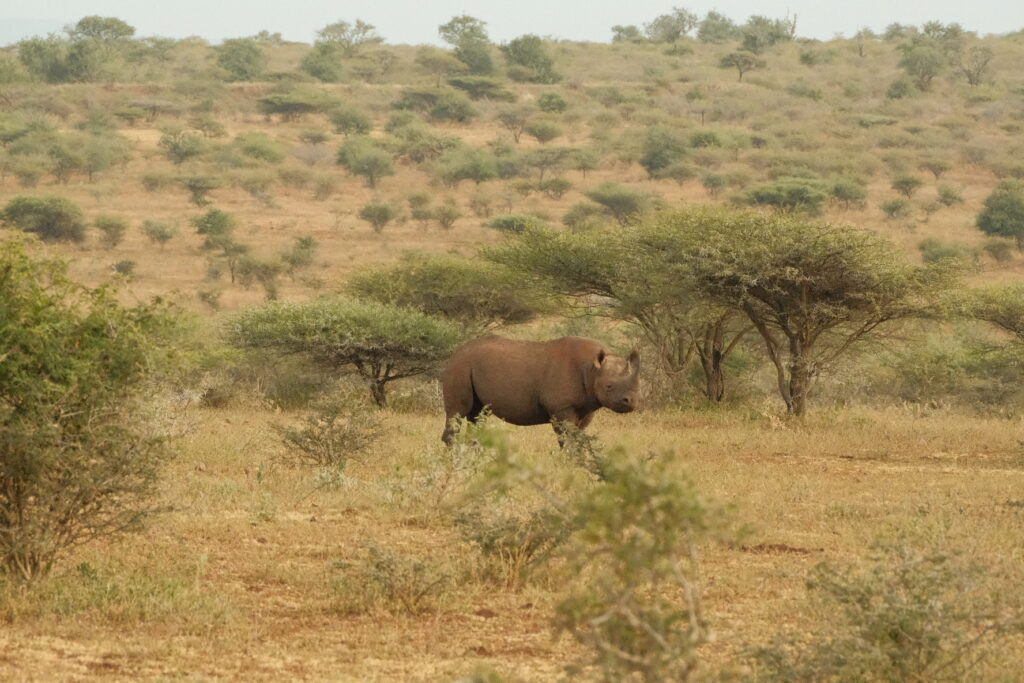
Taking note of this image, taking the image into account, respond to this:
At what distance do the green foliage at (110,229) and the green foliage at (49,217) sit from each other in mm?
554

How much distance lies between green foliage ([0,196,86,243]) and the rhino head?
82.6 ft

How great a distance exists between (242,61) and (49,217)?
33966mm

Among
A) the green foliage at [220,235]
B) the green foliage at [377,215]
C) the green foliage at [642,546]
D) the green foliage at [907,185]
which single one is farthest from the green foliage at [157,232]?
the green foliage at [642,546]

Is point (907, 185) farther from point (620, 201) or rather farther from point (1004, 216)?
point (620, 201)

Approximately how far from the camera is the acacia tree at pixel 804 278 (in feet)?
51.1

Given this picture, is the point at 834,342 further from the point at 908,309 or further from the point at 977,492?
the point at 977,492

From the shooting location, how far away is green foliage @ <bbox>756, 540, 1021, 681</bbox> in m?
5.21

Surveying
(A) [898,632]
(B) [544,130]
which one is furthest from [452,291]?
(B) [544,130]

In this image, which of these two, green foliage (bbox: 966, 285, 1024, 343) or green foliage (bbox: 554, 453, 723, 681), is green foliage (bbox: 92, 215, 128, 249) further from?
green foliage (bbox: 554, 453, 723, 681)

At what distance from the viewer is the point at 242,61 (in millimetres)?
66438

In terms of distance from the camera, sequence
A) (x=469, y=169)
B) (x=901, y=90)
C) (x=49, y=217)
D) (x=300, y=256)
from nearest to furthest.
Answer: (x=300, y=256) → (x=49, y=217) → (x=469, y=169) → (x=901, y=90)

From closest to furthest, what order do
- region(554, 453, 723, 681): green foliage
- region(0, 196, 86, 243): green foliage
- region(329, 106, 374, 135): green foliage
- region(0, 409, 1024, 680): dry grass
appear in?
region(554, 453, 723, 681): green foliage → region(0, 409, 1024, 680): dry grass → region(0, 196, 86, 243): green foliage → region(329, 106, 374, 135): green foliage

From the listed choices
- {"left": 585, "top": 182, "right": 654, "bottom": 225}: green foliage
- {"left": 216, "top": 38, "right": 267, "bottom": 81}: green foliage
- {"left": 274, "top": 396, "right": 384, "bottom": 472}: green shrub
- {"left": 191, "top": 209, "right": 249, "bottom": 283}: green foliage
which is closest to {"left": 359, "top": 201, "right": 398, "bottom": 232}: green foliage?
{"left": 191, "top": 209, "right": 249, "bottom": 283}: green foliage

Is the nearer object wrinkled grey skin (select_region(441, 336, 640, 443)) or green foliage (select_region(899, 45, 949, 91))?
wrinkled grey skin (select_region(441, 336, 640, 443))
